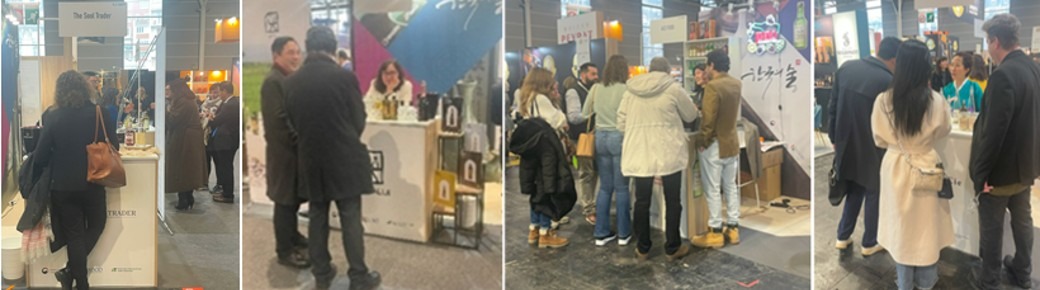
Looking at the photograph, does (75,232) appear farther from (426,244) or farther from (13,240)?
(426,244)

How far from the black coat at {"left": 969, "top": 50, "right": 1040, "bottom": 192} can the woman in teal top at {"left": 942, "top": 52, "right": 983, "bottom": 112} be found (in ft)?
0.10

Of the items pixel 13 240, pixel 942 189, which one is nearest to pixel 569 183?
pixel 942 189

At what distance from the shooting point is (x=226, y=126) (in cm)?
257

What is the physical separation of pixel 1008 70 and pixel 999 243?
695mm

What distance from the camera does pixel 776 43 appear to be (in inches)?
104

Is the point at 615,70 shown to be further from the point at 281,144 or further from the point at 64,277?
the point at 64,277

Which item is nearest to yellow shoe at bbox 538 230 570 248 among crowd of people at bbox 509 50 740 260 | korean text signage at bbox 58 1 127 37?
crowd of people at bbox 509 50 740 260

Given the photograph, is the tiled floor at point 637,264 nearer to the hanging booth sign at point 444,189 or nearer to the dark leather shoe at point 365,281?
the hanging booth sign at point 444,189

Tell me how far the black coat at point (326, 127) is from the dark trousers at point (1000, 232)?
2.48 meters

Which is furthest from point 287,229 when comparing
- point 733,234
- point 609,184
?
point 733,234

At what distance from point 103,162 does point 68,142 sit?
6.7 inches

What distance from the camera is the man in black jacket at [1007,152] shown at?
2.38 m

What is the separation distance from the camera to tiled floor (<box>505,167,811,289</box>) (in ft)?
9.36

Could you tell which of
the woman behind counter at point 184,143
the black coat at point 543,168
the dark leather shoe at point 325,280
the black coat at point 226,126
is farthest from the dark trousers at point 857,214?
the woman behind counter at point 184,143
